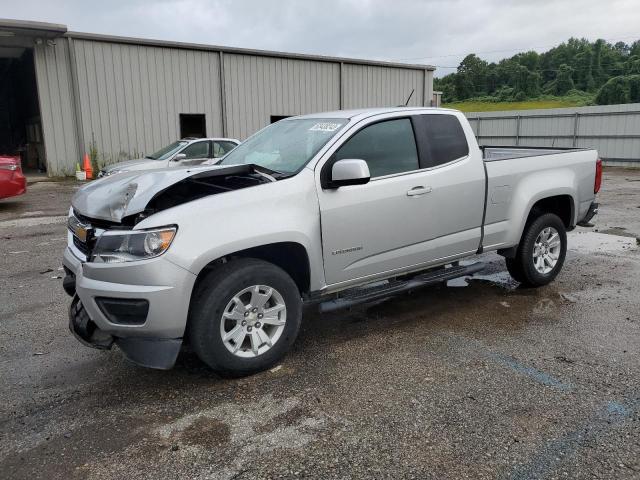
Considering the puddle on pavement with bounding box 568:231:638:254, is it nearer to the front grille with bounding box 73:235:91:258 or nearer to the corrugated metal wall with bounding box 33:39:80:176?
the front grille with bounding box 73:235:91:258

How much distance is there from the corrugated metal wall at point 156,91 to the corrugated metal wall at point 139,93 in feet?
0.11

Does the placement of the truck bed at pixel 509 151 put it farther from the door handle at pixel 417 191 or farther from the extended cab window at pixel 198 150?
the extended cab window at pixel 198 150

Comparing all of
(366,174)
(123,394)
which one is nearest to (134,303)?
(123,394)

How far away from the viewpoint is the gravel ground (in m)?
2.80

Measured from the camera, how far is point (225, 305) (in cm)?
351

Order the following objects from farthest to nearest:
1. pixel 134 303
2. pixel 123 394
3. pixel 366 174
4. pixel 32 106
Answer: pixel 32 106
pixel 366 174
pixel 123 394
pixel 134 303

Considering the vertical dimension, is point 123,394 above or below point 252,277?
below

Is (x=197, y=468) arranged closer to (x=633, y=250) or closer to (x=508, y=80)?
(x=633, y=250)

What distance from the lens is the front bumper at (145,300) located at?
10.8 feet

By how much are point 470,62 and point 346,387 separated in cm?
8321

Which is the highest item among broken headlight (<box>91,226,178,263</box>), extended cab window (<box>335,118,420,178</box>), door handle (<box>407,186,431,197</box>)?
extended cab window (<box>335,118,420,178</box>)

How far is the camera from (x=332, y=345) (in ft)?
14.3

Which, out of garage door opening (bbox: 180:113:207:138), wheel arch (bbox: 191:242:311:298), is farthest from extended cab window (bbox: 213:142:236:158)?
wheel arch (bbox: 191:242:311:298)

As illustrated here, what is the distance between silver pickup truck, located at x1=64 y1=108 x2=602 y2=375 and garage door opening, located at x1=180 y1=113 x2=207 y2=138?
15742 mm
